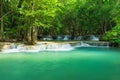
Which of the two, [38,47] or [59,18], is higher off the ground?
[59,18]

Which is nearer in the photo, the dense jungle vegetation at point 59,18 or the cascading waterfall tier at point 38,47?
the cascading waterfall tier at point 38,47

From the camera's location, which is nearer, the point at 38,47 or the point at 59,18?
the point at 38,47

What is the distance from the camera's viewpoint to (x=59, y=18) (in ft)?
107

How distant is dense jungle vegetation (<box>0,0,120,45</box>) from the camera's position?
19812mm

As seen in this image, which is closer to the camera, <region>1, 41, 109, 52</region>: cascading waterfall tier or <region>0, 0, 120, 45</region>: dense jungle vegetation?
<region>1, 41, 109, 52</region>: cascading waterfall tier

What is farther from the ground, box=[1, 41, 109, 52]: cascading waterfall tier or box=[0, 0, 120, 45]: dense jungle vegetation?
box=[0, 0, 120, 45]: dense jungle vegetation

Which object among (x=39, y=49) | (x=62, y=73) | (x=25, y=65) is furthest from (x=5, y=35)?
(x=62, y=73)

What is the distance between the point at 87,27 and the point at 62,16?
365 centimetres

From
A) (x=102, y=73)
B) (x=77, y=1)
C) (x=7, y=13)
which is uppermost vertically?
(x=77, y=1)

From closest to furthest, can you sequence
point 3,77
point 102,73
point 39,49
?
point 3,77
point 102,73
point 39,49

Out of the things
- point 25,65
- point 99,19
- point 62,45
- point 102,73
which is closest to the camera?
point 102,73

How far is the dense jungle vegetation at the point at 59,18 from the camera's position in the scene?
65.0 ft

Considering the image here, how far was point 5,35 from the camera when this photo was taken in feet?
Answer: 70.3

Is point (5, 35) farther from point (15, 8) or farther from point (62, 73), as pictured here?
point (62, 73)
